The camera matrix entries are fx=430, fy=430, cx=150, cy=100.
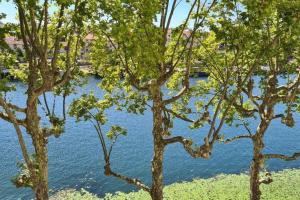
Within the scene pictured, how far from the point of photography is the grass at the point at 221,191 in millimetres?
28469

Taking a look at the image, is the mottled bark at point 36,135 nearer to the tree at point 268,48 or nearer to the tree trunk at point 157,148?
the tree trunk at point 157,148

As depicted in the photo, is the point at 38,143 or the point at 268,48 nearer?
the point at 38,143

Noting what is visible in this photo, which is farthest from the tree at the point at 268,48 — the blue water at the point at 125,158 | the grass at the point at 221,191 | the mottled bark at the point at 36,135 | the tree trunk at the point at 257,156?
the blue water at the point at 125,158

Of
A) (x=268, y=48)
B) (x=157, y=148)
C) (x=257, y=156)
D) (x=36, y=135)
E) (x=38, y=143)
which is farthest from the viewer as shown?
(x=257, y=156)

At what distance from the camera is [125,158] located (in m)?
42.3

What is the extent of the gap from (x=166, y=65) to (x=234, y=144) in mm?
29953

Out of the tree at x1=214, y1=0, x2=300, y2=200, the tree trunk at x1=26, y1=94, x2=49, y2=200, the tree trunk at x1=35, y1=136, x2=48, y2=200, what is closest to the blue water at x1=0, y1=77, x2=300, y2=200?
the tree at x1=214, y1=0, x2=300, y2=200

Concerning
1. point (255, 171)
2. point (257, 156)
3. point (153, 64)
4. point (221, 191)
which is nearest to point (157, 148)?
point (153, 64)

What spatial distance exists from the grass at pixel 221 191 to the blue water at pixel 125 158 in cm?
286

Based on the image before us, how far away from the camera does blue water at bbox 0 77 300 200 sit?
36.6 metres

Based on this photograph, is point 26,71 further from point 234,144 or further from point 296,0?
point 234,144

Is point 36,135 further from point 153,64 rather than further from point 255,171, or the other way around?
point 255,171

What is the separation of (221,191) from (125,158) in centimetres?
1463

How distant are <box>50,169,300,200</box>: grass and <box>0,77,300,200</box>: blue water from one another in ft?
9.38
